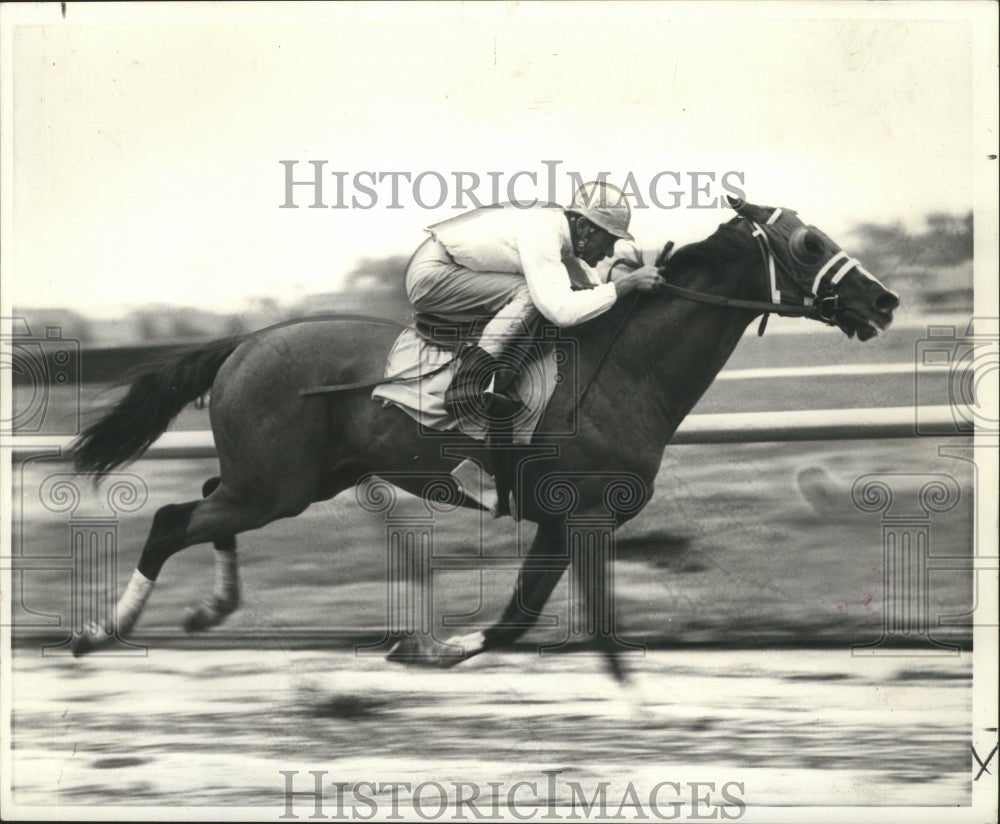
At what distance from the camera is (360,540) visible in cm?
592

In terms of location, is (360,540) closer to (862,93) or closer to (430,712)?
(430,712)

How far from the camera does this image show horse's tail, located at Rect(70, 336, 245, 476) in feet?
19.6

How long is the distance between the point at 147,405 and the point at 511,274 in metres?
1.66

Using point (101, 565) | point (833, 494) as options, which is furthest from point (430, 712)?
point (833, 494)

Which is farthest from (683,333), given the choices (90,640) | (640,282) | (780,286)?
(90,640)

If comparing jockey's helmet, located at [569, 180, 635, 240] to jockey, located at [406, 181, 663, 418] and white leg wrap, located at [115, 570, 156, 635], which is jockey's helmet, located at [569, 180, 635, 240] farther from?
white leg wrap, located at [115, 570, 156, 635]

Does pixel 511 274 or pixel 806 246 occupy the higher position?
pixel 806 246

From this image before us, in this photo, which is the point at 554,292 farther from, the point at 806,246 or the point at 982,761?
the point at 982,761

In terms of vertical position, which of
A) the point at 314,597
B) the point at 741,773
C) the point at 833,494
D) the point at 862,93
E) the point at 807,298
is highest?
the point at 862,93

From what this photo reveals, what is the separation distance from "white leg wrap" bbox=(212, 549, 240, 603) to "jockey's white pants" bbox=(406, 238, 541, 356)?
133cm

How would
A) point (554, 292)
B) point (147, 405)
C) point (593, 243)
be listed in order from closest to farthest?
1. point (554, 292)
2. point (593, 243)
3. point (147, 405)

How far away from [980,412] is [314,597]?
2.94 m

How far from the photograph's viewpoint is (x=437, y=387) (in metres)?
5.83

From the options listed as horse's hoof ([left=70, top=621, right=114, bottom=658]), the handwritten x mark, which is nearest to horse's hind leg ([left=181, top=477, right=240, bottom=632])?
horse's hoof ([left=70, top=621, right=114, bottom=658])
